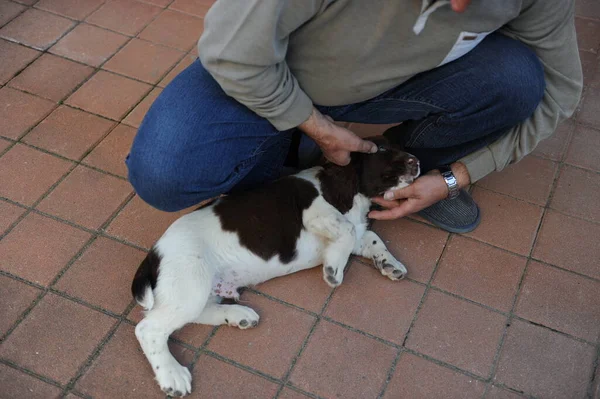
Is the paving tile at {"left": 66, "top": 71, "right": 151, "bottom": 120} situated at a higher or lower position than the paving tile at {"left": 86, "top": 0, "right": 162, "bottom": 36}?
lower

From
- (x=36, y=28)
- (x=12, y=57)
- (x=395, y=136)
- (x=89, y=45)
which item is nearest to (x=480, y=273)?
(x=395, y=136)

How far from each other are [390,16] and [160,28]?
2.25m

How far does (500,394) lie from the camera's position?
7.70ft

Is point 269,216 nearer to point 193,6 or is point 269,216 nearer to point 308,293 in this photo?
point 308,293

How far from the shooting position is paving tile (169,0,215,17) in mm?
4074

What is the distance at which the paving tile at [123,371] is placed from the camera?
2.32 m

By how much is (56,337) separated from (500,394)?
171cm

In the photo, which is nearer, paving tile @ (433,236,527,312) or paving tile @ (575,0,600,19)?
paving tile @ (433,236,527,312)

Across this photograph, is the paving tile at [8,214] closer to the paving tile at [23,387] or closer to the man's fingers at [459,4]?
the paving tile at [23,387]

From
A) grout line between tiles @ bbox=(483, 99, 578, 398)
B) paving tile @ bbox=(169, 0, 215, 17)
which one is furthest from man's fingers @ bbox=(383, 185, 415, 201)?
paving tile @ bbox=(169, 0, 215, 17)

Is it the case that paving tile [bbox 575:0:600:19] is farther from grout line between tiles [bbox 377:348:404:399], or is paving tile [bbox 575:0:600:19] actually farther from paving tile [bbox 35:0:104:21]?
paving tile [bbox 35:0:104:21]

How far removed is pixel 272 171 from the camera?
2.86 meters

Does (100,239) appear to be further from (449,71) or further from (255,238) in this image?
(449,71)

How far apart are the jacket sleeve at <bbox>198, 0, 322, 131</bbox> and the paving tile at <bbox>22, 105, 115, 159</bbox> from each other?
135 cm
